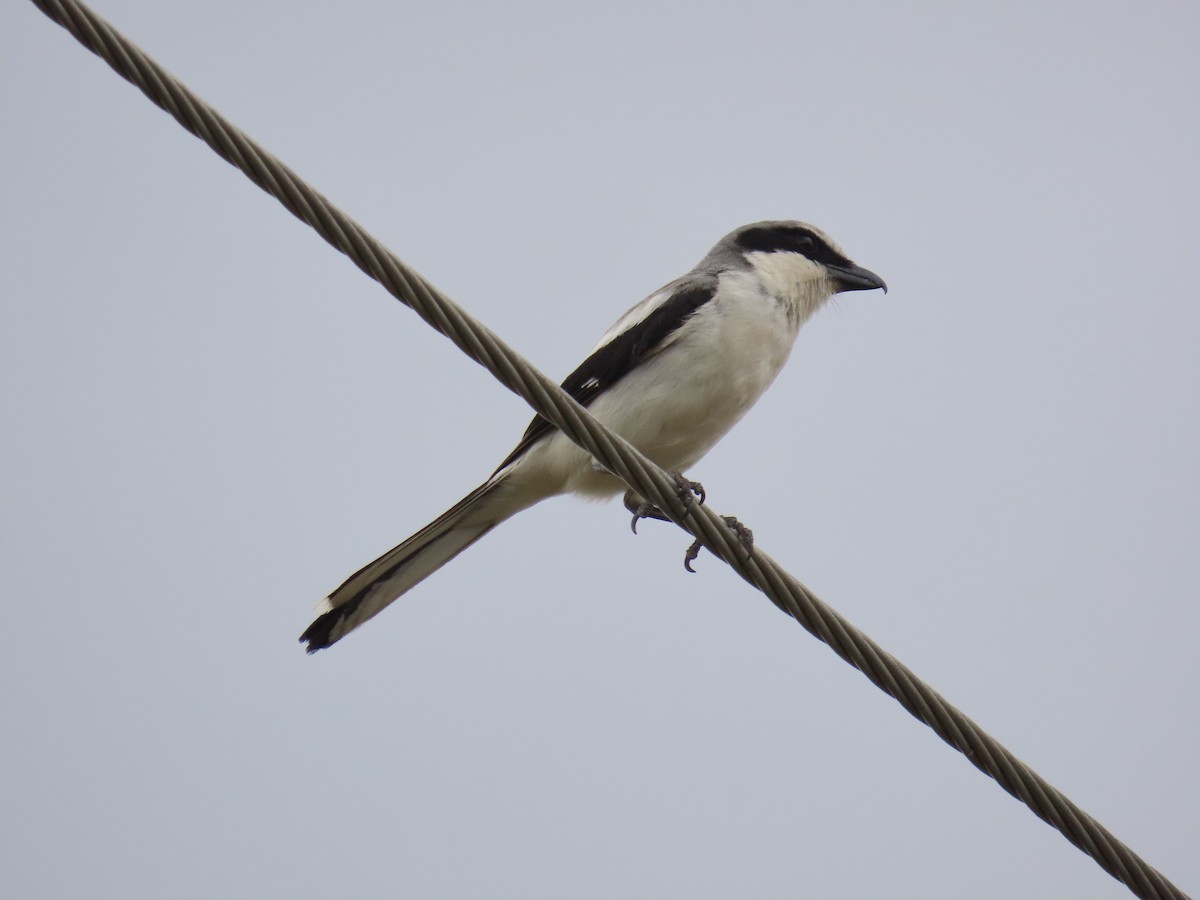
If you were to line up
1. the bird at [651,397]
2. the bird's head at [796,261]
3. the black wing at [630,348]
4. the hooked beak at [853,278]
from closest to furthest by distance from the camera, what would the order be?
the bird at [651,397]
the black wing at [630,348]
the bird's head at [796,261]
the hooked beak at [853,278]

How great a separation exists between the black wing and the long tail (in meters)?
0.20

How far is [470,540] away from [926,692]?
2.47 m

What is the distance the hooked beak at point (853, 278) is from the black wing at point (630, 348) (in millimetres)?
822

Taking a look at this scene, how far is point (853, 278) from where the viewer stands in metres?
5.95

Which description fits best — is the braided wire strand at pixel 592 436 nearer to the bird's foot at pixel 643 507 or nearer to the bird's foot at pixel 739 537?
the bird's foot at pixel 739 537

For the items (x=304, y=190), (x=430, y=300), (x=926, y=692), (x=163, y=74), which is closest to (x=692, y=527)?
(x=926, y=692)

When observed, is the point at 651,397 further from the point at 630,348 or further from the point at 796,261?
the point at 796,261

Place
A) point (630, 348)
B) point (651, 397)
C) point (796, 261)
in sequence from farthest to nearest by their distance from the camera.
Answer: point (796, 261) → point (630, 348) → point (651, 397)

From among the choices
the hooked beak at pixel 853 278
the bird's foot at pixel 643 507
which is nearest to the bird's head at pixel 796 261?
the hooked beak at pixel 853 278

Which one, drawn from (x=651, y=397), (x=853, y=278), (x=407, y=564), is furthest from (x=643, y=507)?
(x=853, y=278)

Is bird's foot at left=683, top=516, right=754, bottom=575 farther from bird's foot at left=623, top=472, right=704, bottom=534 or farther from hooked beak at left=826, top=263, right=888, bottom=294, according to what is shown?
hooked beak at left=826, top=263, right=888, bottom=294

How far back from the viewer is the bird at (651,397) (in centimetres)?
493

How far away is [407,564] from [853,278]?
2642 millimetres

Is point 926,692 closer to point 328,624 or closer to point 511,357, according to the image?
point 511,357
